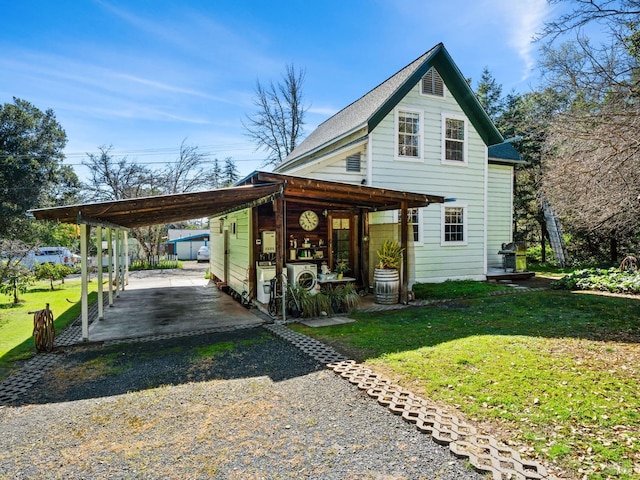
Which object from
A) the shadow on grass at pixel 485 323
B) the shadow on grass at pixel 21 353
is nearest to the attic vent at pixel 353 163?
the shadow on grass at pixel 485 323

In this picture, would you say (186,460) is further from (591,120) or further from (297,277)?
(591,120)

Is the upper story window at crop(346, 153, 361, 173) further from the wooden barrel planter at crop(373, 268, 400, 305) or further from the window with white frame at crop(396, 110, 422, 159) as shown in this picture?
the wooden barrel planter at crop(373, 268, 400, 305)

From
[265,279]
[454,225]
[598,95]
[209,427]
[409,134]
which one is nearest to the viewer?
[209,427]

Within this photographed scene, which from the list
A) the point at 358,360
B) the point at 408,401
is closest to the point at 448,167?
the point at 358,360

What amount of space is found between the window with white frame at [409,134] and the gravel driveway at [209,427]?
25.1 feet

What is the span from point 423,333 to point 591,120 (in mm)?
5449

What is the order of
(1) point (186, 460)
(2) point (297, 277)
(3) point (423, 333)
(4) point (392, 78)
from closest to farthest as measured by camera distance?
(1) point (186, 460), (3) point (423, 333), (2) point (297, 277), (4) point (392, 78)

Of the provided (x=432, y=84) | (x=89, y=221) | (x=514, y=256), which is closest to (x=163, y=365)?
(x=89, y=221)

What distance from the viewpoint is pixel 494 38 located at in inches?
421

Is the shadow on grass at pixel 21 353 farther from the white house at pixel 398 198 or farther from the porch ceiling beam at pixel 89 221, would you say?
the white house at pixel 398 198

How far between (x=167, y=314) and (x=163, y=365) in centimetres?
357

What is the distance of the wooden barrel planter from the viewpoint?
8.45 m

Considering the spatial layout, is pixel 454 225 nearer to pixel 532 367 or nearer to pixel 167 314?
pixel 532 367

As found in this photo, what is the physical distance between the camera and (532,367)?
Result: 434cm
